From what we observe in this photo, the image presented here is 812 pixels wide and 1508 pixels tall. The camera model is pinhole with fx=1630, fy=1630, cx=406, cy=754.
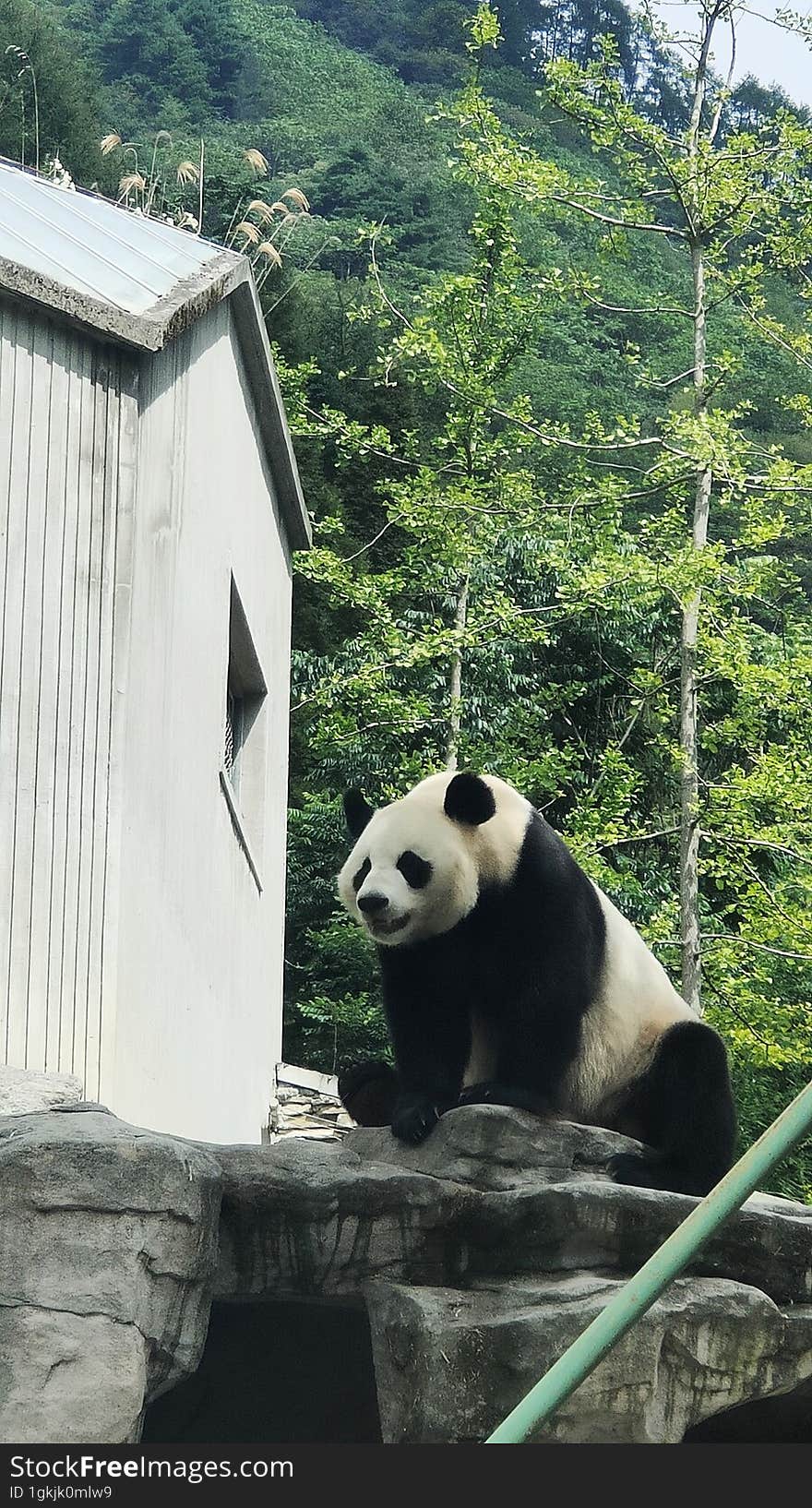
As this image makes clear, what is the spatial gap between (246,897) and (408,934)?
7299mm

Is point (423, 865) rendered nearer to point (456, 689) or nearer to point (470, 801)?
point (470, 801)

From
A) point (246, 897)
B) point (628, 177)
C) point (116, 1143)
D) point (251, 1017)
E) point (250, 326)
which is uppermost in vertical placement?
point (628, 177)

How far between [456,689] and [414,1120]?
49.9 feet

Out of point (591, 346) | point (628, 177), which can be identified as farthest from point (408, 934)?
point (591, 346)

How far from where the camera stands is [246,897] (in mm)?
13000

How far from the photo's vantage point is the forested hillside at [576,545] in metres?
17.0

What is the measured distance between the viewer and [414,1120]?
5605 millimetres

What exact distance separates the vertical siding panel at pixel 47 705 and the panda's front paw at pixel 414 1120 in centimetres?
264

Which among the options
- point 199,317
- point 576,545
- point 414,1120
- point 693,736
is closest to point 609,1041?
point 414,1120

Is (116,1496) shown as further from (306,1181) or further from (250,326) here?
(250,326)

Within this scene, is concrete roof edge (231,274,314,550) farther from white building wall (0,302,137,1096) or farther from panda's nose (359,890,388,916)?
panda's nose (359,890,388,916)

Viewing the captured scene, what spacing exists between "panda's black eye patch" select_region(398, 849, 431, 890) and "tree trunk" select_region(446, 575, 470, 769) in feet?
42.1

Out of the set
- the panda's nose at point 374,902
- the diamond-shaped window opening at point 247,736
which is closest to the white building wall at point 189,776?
the diamond-shaped window opening at point 247,736

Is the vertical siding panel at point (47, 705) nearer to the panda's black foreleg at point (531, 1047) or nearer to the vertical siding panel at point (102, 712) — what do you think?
the vertical siding panel at point (102, 712)
